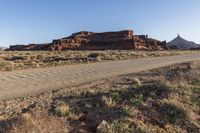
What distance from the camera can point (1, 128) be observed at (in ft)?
23.8

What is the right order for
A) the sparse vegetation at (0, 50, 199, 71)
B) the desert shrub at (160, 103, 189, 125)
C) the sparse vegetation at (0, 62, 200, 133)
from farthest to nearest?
the sparse vegetation at (0, 50, 199, 71) → the desert shrub at (160, 103, 189, 125) → the sparse vegetation at (0, 62, 200, 133)

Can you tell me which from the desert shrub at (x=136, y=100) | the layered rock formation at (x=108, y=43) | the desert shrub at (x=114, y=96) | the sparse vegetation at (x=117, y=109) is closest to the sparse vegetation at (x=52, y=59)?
the sparse vegetation at (x=117, y=109)

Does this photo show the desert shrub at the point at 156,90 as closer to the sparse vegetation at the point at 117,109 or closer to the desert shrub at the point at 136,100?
the sparse vegetation at the point at 117,109

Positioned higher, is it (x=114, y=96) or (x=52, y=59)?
(x=114, y=96)

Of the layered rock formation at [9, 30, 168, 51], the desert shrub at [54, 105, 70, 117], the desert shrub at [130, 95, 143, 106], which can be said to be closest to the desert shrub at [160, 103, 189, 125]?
the desert shrub at [130, 95, 143, 106]

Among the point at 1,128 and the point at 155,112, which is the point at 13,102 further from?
the point at 155,112

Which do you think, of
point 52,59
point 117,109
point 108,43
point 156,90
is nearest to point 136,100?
point 117,109

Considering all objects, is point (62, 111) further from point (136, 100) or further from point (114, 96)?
point (136, 100)

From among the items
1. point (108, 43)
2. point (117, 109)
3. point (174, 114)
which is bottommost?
point (108, 43)

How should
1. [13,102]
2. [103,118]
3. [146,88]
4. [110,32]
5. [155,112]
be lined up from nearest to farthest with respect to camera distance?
[103,118] → [155,112] → [13,102] → [146,88] → [110,32]

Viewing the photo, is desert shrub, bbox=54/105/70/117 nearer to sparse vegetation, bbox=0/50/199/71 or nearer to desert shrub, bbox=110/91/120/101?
desert shrub, bbox=110/91/120/101

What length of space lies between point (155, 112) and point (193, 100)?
2333 mm

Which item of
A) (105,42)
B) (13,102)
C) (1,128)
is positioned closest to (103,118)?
(1,128)

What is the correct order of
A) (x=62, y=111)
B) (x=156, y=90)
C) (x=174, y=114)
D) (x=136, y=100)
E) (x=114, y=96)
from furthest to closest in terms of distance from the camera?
(x=156, y=90) → (x=114, y=96) → (x=136, y=100) → (x=174, y=114) → (x=62, y=111)
